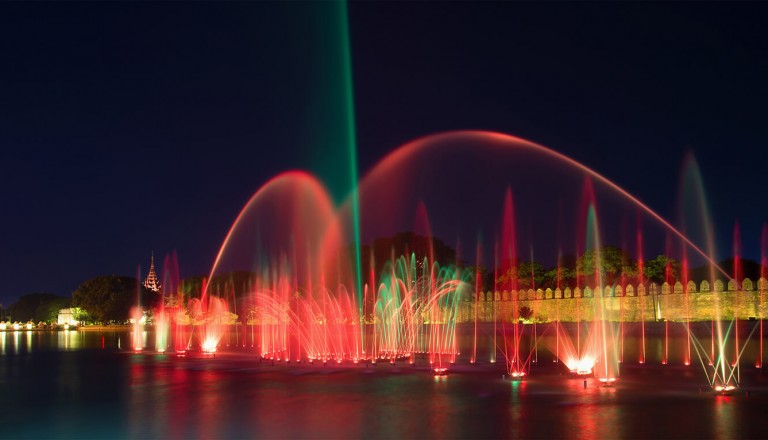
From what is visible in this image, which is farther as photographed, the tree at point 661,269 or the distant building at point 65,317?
the distant building at point 65,317

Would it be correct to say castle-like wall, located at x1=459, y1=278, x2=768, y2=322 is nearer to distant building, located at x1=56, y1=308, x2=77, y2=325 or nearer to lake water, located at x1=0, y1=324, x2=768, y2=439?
lake water, located at x1=0, y1=324, x2=768, y2=439

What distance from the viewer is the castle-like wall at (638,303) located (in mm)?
43969

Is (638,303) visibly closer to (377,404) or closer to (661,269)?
(661,269)

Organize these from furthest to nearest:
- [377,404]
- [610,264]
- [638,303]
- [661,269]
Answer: [610,264] < [661,269] < [638,303] < [377,404]

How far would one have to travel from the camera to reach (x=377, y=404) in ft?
49.1

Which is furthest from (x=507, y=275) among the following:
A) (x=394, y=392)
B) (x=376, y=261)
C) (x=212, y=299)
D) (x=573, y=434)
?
(x=573, y=434)

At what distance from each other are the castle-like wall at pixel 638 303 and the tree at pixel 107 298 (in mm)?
50802

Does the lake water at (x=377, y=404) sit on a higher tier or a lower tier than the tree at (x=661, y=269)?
lower

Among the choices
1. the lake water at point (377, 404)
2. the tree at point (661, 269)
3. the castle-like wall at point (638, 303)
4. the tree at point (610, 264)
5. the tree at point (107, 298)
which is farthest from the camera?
the tree at point (107, 298)

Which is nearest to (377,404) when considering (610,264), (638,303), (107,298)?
(638,303)

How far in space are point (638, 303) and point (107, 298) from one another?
71.9 metres

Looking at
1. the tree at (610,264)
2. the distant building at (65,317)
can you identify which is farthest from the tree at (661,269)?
the distant building at (65,317)

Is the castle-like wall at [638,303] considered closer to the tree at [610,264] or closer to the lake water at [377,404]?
the tree at [610,264]

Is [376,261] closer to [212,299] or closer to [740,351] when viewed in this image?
[212,299]
